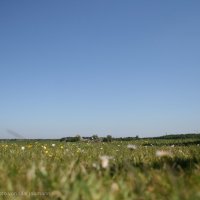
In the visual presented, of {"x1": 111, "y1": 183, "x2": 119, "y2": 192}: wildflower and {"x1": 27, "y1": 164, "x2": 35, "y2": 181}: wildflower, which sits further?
{"x1": 27, "y1": 164, "x2": 35, "y2": 181}: wildflower

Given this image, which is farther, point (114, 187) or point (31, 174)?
point (31, 174)

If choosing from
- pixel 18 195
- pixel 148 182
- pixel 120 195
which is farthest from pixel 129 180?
pixel 18 195

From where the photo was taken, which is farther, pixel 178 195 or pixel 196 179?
pixel 196 179

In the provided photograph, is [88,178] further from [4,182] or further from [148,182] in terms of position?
[4,182]

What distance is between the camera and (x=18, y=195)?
12.7ft

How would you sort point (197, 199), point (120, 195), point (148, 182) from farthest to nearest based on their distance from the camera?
point (148, 182) → point (120, 195) → point (197, 199)

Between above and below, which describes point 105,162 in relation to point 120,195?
above

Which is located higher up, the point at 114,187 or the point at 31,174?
the point at 31,174

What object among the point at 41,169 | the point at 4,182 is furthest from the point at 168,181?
the point at 4,182

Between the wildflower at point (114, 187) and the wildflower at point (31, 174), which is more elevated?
the wildflower at point (31, 174)

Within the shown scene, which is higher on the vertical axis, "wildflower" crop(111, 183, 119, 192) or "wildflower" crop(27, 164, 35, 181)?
"wildflower" crop(27, 164, 35, 181)

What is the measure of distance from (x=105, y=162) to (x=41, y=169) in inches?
25.4

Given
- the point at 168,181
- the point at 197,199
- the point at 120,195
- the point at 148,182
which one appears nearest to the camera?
the point at 197,199

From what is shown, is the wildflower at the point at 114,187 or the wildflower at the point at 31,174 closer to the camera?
the wildflower at the point at 114,187
